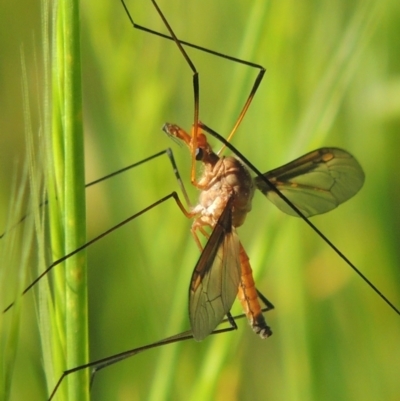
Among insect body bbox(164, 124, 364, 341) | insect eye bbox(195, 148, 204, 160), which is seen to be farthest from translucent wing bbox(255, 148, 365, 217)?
insect eye bbox(195, 148, 204, 160)

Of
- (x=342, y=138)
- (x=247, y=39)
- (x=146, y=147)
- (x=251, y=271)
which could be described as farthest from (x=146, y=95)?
(x=342, y=138)

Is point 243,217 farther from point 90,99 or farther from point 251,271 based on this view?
point 90,99

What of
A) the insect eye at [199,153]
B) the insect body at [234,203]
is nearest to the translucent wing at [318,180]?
the insect body at [234,203]

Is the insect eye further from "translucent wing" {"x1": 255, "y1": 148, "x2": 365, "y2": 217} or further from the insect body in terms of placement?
"translucent wing" {"x1": 255, "y1": 148, "x2": 365, "y2": 217}

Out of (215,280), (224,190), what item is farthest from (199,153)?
(215,280)

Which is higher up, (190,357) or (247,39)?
(247,39)

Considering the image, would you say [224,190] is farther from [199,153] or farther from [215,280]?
[215,280]
